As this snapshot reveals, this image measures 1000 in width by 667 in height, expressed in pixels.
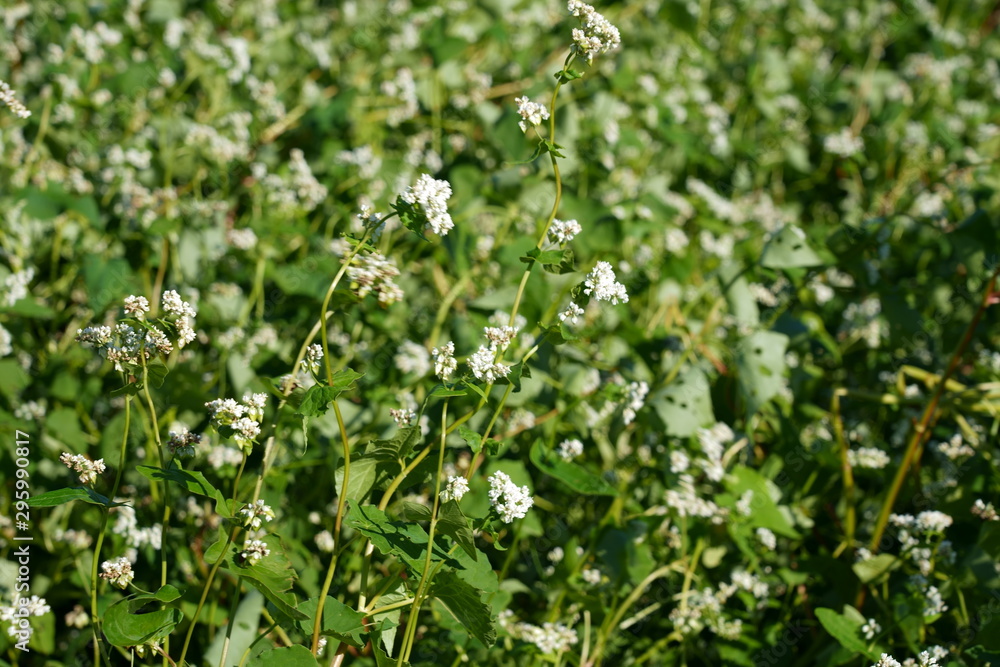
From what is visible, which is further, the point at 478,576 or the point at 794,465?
the point at 794,465

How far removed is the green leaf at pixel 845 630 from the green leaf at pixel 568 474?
0.53m

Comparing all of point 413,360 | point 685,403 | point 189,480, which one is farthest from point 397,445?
point 685,403

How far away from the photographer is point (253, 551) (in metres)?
1.40

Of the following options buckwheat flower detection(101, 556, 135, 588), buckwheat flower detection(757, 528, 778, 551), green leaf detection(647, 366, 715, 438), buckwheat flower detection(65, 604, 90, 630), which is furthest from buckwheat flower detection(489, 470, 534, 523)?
buckwheat flower detection(65, 604, 90, 630)

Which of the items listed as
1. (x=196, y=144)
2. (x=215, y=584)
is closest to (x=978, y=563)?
(x=215, y=584)

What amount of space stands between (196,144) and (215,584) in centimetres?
161

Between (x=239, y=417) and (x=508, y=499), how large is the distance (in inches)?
19.1

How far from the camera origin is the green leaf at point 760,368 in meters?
2.16

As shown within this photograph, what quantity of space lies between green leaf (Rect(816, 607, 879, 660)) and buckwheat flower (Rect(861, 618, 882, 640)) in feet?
0.06

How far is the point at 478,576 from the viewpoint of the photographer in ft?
4.86

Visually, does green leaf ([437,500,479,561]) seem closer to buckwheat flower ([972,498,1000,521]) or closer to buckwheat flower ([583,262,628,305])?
buckwheat flower ([583,262,628,305])

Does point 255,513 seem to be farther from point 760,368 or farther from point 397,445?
point 760,368

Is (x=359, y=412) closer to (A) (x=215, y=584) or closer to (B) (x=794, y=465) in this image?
(A) (x=215, y=584)

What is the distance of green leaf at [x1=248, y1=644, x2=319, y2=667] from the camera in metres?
1.35
